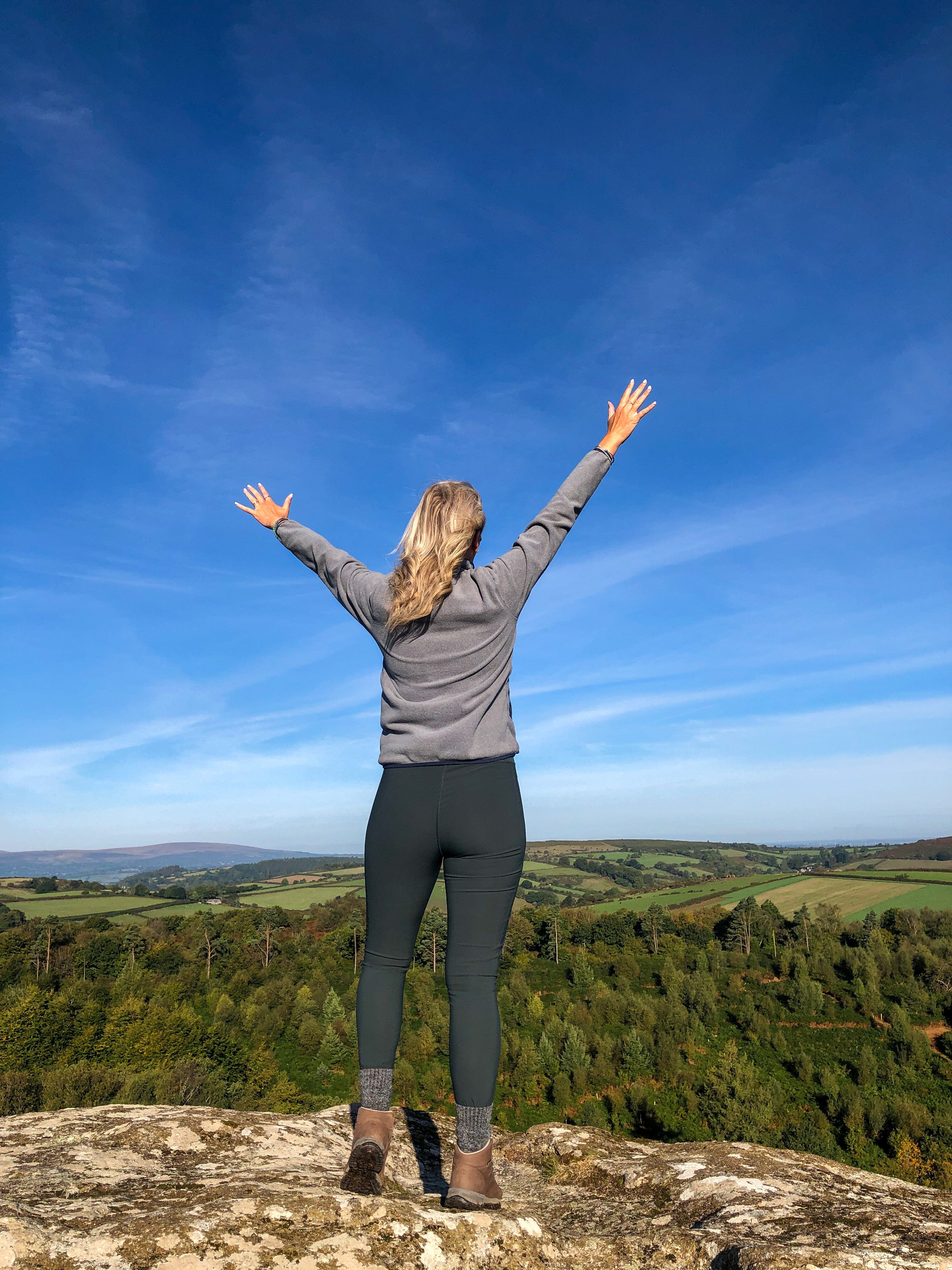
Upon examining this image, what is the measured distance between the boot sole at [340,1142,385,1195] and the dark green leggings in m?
0.32

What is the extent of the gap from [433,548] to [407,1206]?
2.80 m

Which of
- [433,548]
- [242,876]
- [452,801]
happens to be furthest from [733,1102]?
[242,876]

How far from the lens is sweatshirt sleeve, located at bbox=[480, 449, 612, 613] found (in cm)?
344

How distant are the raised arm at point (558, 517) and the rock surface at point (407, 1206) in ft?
8.56

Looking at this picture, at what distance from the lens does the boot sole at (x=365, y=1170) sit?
9.83 feet

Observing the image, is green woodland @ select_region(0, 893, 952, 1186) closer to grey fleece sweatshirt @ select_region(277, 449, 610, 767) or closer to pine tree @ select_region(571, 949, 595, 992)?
pine tree @ select_region(571, 949, 595, 992)

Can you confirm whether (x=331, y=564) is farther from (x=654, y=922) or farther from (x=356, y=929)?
(x=654, y=922)

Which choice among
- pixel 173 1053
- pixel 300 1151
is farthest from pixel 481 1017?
pixel 173 1053

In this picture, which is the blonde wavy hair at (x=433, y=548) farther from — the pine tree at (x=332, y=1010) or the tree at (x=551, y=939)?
the tree at (x=551, y=939)

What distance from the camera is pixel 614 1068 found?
280 ft

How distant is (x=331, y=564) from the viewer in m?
3.95

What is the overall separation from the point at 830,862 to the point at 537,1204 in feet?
591

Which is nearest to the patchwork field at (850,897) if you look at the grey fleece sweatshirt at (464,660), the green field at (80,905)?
the green field at (80,905)

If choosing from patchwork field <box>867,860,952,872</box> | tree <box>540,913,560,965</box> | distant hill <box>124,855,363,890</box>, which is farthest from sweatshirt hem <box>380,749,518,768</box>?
distant hill <box>124,855,363,890</box>
